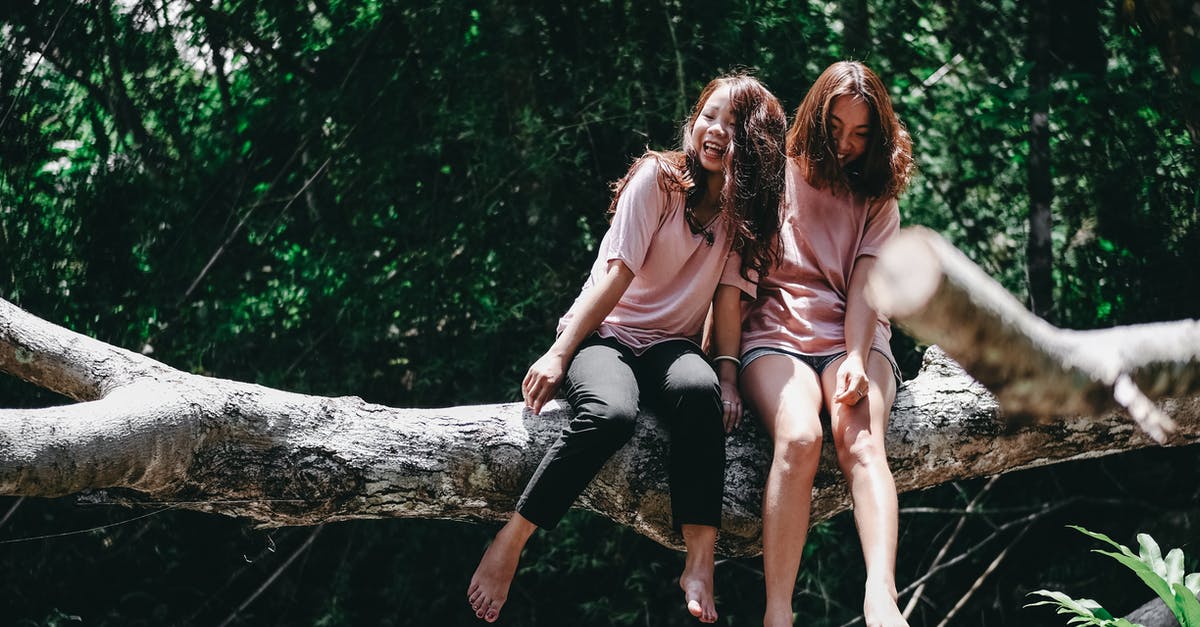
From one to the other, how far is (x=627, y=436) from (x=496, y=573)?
41 centimetres

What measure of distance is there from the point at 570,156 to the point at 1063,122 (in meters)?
1.68

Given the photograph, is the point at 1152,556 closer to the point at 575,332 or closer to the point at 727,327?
the point at 727,327

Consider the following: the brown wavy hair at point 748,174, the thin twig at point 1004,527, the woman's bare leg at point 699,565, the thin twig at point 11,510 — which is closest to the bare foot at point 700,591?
the woman's bare leg at point 699,565

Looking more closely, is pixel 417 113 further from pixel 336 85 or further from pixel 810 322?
pixel 810 322

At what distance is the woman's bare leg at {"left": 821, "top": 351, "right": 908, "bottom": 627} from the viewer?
195 centimetres

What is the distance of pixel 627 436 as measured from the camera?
2.04 m

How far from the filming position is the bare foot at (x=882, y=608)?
1.92 meters

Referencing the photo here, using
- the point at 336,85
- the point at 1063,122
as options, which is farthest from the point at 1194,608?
the point at 336,85

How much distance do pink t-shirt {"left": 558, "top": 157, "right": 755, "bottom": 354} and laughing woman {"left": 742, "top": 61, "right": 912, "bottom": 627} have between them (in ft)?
0.48

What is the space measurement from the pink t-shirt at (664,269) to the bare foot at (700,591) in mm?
500

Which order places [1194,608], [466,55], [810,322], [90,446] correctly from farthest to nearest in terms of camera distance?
1. [466,55]
2. [810,322]
3. [1194,608]
4. [90,446]

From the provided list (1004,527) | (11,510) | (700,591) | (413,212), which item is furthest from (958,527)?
(11,510)

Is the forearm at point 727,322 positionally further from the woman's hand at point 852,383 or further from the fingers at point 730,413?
the woman's hand at point 852,383

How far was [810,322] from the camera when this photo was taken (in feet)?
7.54
